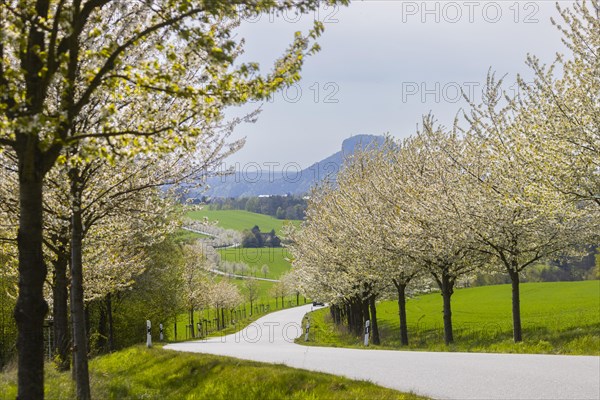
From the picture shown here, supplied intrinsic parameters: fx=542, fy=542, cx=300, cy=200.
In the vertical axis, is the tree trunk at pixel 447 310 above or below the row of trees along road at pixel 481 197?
below

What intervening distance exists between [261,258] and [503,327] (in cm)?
15351

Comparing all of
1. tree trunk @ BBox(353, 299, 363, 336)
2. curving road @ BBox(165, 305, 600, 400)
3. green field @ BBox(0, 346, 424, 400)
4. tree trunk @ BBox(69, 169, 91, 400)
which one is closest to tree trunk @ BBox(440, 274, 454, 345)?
curving road @ BBox(165, 305, 600, 400)

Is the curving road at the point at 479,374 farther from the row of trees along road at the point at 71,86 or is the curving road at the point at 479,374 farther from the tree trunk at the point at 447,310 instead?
the tree trunk at the point at 447,310

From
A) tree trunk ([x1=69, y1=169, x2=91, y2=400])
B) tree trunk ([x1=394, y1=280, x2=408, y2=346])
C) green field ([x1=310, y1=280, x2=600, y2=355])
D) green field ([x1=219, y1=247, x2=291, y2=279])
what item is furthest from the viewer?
green field ([x1=219, y1=247, x2=291, y2=279])

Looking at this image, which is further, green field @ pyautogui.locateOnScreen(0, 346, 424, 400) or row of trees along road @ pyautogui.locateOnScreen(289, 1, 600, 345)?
row of trees along road @ pyautogui.locateOnScreen(289, 1, 600, 345)

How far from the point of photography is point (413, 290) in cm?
3050

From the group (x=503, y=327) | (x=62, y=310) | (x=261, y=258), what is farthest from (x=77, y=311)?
(x=261, y=258)

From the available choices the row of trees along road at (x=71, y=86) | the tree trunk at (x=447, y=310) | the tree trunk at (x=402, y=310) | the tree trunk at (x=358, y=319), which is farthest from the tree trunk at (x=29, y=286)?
the tree trunk at (x=358, y=319)

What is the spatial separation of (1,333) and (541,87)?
3531cm

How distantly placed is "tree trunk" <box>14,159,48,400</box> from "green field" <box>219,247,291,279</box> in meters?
157

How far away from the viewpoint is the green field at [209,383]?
362 inches

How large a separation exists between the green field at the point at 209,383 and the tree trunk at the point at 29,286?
158 inches

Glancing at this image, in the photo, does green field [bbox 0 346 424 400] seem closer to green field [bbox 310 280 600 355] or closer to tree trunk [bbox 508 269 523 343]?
green field [bbox 310 280 600 355]

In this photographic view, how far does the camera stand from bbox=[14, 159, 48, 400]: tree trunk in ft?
21.3
